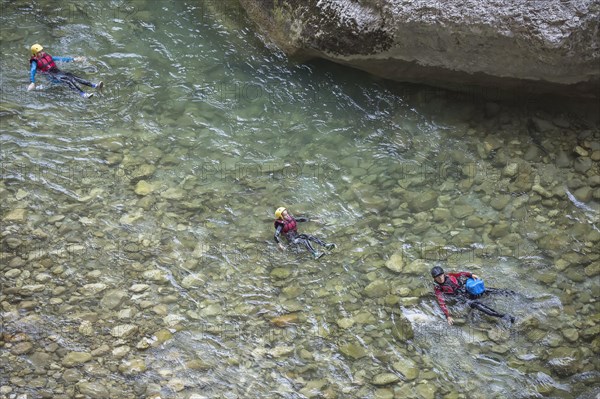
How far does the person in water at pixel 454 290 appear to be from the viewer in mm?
8477

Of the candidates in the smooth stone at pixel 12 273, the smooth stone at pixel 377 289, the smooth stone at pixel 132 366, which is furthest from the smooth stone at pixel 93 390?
the smooth stone at pixel 377 289

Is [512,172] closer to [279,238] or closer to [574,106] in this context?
[574,106]

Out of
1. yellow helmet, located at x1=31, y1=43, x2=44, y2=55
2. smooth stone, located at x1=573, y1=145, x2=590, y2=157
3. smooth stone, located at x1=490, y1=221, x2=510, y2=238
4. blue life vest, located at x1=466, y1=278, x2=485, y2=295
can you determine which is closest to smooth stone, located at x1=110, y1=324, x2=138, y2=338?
blue life vest, located at x1=466, y1=278, x2=485, y2=295

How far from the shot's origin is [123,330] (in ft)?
27.2

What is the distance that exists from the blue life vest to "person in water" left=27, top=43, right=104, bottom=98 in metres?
7.69

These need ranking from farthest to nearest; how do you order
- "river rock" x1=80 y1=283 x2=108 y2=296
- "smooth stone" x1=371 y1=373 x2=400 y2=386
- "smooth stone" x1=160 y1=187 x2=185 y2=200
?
"smooth stone" x1=160 y1=187 x2=185 y2=200, "river rock" x1=80 y1=283 x2=108 y2=296, "smooth stone" x1=371 y1=373 x2=400 y2=386

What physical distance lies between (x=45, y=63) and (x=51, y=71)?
7.3 inches

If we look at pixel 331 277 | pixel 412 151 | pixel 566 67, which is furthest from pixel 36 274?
pixel 566 67

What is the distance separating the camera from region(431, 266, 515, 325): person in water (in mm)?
8477

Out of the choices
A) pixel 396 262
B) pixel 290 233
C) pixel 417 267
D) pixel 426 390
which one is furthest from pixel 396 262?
pixel 426 390

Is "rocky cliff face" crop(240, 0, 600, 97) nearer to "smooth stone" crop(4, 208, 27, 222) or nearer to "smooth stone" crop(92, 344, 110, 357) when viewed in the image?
"smooth stone" crop(4, 208, 27, 222)

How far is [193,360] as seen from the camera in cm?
803

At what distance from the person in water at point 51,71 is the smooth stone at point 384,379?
24.7ft

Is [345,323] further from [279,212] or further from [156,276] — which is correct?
[156,276]
